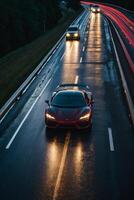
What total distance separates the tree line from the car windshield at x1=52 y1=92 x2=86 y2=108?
42.4 metres

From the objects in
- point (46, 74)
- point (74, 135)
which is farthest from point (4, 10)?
point (74, 135)

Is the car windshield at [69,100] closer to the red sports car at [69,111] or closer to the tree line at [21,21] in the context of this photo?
the red sports car at [69,111]

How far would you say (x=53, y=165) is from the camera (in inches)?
666

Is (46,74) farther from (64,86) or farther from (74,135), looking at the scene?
(74,135)

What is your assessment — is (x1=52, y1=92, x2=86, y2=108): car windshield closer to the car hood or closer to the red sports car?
the red sports car

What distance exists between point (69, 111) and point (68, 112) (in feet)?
0.27

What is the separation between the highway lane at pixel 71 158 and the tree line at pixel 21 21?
136 feet

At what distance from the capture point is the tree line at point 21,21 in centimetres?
6925

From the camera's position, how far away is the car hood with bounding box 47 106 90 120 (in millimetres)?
20484

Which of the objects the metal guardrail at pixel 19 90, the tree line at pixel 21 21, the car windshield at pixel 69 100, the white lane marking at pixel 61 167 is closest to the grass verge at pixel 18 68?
the metal guardrail at pixel 19 90

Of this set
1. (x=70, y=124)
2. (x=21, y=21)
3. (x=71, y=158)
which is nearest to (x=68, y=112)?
(x=70, y=124)

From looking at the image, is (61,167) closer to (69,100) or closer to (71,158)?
(71,158)

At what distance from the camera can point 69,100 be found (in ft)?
71.3

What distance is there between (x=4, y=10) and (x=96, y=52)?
87.1ft
